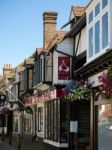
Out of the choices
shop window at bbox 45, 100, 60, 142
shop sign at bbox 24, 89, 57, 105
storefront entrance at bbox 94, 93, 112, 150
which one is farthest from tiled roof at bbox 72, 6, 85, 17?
storefront entrance at bbox 94, 93, 112, 150

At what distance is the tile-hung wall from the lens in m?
19.4

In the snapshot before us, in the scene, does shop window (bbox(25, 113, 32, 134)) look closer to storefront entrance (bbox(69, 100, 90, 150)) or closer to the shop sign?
the shop sign

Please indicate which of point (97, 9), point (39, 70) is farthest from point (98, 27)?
point (39, 70)

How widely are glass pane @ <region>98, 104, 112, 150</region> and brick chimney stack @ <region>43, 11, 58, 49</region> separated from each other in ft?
65.0

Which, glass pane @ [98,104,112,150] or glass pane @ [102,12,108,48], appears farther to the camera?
glass pane @ [102,12,108,48]

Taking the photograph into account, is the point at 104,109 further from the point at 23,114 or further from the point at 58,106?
the point at 23,114

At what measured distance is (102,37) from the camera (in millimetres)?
20031

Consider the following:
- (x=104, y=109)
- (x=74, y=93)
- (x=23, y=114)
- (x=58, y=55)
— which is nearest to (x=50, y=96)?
(x=58, y=55)

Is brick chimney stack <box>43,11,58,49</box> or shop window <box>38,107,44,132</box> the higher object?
brick chimney stack <box>43,11,58,49</box>

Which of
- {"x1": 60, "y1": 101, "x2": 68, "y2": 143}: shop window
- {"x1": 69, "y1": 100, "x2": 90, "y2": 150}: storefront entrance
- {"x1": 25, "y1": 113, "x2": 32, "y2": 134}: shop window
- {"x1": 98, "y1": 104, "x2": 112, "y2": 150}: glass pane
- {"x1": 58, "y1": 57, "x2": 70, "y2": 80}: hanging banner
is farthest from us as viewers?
{"x1": 25, "y1": 113, "x2": 32, "y2": 134}: shop window

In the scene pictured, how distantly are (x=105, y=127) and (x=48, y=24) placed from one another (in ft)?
72.5

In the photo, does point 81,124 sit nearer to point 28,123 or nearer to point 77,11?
point 77,11

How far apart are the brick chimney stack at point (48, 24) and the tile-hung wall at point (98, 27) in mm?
17718

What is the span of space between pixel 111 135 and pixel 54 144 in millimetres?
12380
